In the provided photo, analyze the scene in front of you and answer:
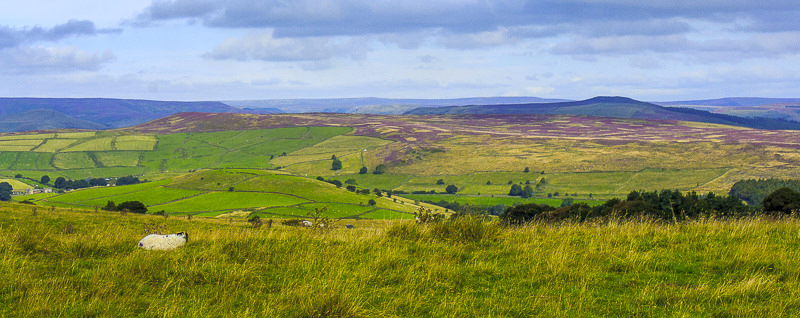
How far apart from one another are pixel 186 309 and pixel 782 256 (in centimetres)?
787

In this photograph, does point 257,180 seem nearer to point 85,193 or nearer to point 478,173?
point 85,193

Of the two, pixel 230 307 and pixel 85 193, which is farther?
pixel 85 193

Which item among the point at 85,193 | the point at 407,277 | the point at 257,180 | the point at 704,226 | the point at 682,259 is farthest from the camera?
the point at 257,180

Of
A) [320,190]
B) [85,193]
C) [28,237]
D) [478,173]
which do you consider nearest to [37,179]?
[85,193]

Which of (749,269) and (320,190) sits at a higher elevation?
(749,269)

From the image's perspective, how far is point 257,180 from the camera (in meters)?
133

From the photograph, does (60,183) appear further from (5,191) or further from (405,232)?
(405,232)

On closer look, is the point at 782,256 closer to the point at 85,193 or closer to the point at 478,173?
the point at 85,193

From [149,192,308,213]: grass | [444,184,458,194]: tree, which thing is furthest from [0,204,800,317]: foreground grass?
[444,184,458,194]: tree

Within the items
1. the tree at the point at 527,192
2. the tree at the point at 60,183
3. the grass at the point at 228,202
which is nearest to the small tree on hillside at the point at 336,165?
the grass at the point at 228,202

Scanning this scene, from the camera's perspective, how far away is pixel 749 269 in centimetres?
695

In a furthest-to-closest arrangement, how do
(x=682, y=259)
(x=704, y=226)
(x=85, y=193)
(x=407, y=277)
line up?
(x=85, y=193) < (x=704, y=226) < (x=682, y=259) < (x=407, y=277)

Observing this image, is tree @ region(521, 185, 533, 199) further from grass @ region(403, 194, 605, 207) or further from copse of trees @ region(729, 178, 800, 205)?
copse of trees @ region(729, 178, 800, 205)

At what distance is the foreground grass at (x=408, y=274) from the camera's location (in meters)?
5.51
